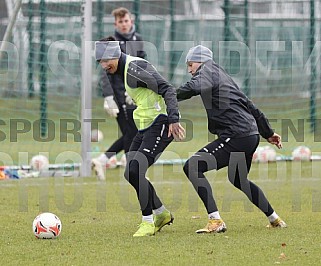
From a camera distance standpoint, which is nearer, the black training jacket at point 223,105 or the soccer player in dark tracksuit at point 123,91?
the black training jacket at point 223,105

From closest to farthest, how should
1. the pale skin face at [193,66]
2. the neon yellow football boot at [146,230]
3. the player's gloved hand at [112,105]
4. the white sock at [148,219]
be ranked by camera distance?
the neon yellow football boot at [146,230], the white sock at [148,219], the pale skin face at [193,66], the player's gloved hand at [112,105]

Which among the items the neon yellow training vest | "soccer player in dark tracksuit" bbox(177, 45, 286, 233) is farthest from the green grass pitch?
the neon yellow training vest

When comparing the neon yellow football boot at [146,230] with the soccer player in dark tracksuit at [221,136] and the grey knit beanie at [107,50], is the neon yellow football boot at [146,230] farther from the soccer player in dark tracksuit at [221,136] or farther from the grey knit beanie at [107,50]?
the grey knit beanie at [107,50]

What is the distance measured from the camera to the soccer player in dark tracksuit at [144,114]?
7961mm

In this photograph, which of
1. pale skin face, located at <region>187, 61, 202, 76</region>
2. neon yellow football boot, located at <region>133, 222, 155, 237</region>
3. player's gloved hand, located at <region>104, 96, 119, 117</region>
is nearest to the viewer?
neon yellow football boot, located at <region>133, 222, 155, 237</region>

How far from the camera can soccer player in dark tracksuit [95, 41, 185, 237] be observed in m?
7.96

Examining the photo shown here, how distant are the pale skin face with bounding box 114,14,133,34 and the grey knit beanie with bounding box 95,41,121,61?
3.96m

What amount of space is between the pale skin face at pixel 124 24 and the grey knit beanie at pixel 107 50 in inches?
156

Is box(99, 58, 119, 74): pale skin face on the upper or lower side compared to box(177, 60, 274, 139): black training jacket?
upper

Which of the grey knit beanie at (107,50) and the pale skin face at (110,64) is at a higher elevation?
the grey knit beanie at (107,50)

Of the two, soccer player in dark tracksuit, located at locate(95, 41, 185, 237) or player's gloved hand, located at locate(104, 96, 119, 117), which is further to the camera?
player's gloved hand, located at locate(104, 96, 119, 117)

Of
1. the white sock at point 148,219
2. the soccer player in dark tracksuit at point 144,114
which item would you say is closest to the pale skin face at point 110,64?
the soccer player in dark tracksuit at point 144,114

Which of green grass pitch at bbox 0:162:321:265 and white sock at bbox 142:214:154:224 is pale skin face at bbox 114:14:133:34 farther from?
white sock at bbox 142:214:154:224

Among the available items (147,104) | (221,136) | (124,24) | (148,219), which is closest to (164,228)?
(148,219)
